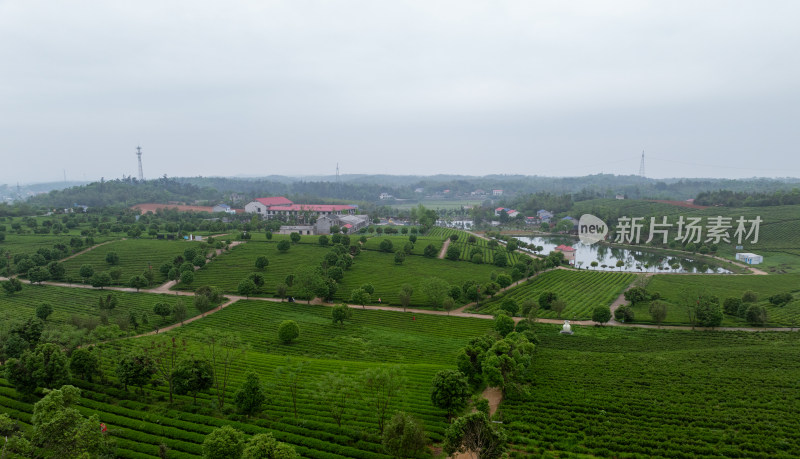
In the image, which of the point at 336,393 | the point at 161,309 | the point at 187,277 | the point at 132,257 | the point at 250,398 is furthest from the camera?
the point at 132,257

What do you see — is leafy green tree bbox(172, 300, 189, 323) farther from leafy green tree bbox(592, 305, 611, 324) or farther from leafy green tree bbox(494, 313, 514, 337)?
leafy green tree bbox(592, 305, 611, 324)

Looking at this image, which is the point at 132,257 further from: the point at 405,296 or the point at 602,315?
the point at 602,315

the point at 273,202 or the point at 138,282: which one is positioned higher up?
the point at 273,202

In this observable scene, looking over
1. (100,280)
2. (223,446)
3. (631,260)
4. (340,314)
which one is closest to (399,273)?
(340,314)

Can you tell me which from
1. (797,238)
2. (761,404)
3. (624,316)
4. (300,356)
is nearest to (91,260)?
(300,356)

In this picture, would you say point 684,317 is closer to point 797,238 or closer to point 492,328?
point 492,328

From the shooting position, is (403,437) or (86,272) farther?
(86,272)
